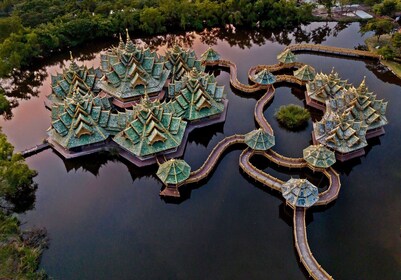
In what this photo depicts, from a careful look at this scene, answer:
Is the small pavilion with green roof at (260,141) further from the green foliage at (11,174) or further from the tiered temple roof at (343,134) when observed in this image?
the green foliage at (11,174)

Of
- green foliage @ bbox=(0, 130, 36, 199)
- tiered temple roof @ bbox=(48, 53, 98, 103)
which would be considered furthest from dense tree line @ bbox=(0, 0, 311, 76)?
green foliage @ bbox=(0, 130, 36, 199)

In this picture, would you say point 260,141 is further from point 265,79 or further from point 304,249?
point 265,79

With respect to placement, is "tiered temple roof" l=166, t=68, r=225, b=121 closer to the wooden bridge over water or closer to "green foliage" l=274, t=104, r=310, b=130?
the wooden bridge over water

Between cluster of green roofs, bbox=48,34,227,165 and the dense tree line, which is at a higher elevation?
the dense tree line

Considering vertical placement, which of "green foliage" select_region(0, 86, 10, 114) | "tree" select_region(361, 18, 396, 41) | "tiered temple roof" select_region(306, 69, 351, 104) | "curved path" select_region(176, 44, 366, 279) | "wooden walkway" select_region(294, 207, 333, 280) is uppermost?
"tree" select_region(361, 18, 396, 41)

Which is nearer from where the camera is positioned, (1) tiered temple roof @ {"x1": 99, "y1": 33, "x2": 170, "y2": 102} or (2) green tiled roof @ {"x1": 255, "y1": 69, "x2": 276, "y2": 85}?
(1) tiered temple roof @ {"x1": 99, "y1": 33, "x2": 170, "y2": 102}

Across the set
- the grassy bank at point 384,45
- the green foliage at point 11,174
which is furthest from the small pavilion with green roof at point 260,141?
the grassy bank at point 384,45

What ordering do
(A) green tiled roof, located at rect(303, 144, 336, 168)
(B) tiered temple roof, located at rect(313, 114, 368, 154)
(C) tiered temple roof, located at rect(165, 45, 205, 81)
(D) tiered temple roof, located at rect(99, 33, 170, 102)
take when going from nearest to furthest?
1. (A) green tiled roof, located at rect(303, 144, 336, 168)
2. (B) tiered temple roof, located at rect(313, 114, 368, 154)
3. (D) tiered temple roof, located at rect(99, 33, 170, 102)
4. (C) tiered temple roof, located at rect(165, 45, 205, 81)

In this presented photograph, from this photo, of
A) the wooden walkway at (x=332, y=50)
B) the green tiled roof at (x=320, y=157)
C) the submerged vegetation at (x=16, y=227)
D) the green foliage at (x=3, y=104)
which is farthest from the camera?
the wooden walkway at (x=332, y=50)
